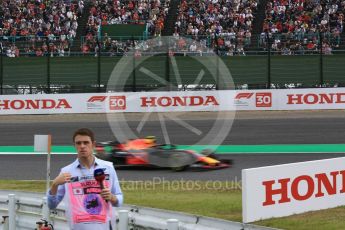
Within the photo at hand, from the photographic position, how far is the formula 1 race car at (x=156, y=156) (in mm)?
18156

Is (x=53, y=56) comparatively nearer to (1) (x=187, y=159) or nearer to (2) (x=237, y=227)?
(1) (x=187, y=159)

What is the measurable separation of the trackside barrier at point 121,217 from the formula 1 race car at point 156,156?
21.6ft

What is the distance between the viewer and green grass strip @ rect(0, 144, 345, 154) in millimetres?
21781

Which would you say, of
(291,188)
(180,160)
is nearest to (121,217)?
(291,188)

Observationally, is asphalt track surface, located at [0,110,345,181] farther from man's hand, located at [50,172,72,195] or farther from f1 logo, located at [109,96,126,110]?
man's hand, located at [50,172,72,195]

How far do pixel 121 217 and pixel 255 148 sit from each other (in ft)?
45.0

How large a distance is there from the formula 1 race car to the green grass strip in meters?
3.35

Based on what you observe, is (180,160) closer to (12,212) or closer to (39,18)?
(12,212)

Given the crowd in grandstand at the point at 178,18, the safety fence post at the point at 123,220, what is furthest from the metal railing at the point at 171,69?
the safety fence post at the point at 123,220

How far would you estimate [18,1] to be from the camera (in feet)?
148

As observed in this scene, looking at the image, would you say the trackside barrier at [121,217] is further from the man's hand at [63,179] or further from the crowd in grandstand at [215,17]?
the crowd in grandstand at [215,17]

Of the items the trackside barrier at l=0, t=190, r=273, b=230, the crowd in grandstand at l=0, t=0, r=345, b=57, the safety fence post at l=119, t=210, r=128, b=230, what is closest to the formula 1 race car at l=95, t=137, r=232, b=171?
the trackside barrier at l=0, t=190, r=273, b=230

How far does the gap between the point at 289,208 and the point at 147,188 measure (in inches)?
201

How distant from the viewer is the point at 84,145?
706cm
